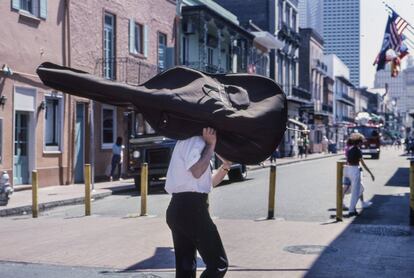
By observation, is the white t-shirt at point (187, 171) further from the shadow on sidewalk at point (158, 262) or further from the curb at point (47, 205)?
the curb at point (47, 205)

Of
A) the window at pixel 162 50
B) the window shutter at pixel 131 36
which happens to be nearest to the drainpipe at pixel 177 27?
the window at pixel 162 50

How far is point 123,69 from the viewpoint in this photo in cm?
2378

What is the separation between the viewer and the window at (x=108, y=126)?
75.4ft

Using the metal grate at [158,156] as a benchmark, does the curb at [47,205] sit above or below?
below

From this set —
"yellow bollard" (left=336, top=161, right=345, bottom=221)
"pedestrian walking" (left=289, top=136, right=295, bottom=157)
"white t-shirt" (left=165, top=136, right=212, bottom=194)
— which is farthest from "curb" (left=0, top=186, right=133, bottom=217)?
"pedestrian walking" (left=289, top=136, right=295, bottom=157)

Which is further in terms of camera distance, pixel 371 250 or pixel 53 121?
pixel 53 121

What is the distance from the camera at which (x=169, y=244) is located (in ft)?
29.0

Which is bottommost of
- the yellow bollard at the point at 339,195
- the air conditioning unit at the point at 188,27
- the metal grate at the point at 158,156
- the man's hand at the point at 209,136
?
the yellow bollard at the point at 339,195

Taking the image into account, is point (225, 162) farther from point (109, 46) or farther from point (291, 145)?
point (291, 145)

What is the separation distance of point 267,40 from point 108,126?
2449 cm

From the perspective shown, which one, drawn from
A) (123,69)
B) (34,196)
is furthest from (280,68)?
(34,196)

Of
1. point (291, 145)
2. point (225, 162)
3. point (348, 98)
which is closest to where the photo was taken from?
point (225, 162)

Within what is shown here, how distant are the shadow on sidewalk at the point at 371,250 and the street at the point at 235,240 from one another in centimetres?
1

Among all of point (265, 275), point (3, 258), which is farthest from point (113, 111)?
point (265, 275)
